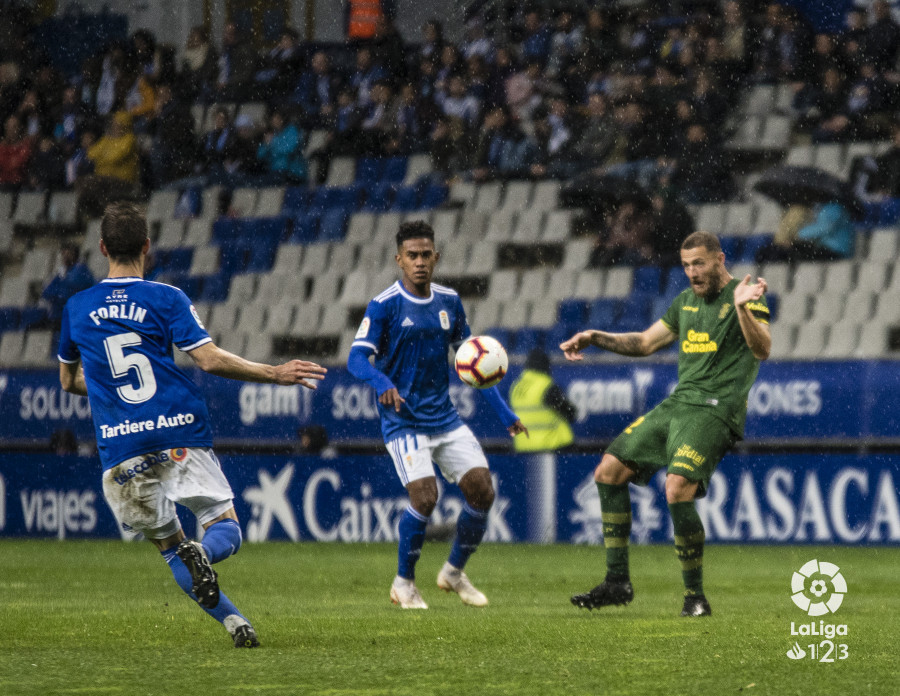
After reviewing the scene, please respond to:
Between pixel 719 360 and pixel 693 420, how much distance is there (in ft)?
1.11

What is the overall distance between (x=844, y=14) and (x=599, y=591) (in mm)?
12110

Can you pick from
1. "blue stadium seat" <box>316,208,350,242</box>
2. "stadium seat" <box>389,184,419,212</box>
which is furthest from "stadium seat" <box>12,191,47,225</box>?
"stadium seat" <box>389,184,419,212</box>

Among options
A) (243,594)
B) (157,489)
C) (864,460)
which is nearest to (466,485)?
(243,594)

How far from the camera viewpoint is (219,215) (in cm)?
1945

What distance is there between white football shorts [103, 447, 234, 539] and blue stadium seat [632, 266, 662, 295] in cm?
984

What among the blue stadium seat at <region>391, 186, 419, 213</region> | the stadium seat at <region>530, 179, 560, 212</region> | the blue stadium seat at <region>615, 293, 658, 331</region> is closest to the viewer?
the blue stadium seat at <region>615, 293, 658, 331</region>

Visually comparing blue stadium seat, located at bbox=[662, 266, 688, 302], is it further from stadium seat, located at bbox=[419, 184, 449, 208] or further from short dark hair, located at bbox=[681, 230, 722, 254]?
short dark hair, located at bbox=[681, 230, 722, 254]

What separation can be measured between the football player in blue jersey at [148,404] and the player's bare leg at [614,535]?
2.18m

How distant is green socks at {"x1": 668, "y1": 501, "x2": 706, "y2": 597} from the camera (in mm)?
7352

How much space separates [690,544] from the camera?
736cm

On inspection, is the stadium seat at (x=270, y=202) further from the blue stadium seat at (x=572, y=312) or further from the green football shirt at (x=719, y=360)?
the green football shirt at (x=719, y=360)

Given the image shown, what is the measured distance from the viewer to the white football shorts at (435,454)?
8062 mm

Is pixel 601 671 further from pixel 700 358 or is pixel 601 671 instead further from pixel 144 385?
pixel 700 358

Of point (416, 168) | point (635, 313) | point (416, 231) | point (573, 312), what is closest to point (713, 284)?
point (416, 231)
